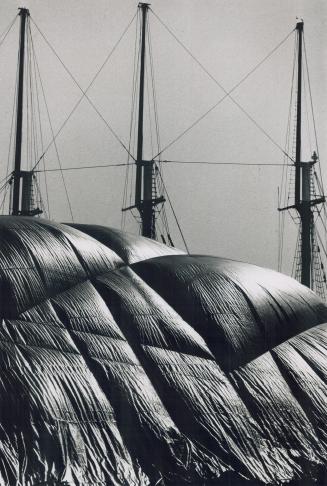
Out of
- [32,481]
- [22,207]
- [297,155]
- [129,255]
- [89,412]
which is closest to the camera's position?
[32,481]

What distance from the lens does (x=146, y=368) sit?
19891 millimetres

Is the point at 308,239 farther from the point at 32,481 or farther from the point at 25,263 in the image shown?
the point at 32,481

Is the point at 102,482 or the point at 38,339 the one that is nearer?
the point at 102,482

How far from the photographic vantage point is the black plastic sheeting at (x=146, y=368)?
17766 millimetres

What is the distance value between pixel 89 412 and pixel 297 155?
118ft

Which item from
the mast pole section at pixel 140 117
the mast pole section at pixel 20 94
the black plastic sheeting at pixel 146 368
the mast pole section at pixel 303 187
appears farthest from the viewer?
the mast pole section at pixel 303 187

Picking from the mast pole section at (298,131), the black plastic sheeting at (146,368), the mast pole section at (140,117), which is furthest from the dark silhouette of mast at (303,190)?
the black plastic sheeting at (146,368)

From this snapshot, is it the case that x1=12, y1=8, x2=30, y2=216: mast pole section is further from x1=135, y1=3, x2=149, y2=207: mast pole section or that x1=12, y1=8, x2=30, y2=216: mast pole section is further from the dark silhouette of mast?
the dark silhouette of mast

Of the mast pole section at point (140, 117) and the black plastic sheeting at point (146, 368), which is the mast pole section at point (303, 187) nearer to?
the mast pole section at point (140, 117)

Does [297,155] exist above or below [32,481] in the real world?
above

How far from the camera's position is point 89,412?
719 inches

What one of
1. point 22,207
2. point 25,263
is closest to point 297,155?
point 22,207

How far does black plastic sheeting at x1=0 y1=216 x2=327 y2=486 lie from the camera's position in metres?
17.8

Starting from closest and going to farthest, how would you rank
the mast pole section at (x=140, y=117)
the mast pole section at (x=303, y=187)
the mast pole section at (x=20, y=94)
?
the mast pole section at (x=20, y=94), the mast pole section at (x=140, y=117), the mast pole section at (x=303, y=187)
